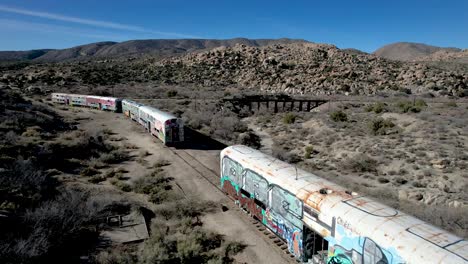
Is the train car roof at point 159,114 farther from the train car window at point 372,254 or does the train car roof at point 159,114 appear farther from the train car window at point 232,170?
the train car window at point 372,254

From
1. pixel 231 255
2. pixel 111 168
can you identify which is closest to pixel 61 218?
pixel 231 255

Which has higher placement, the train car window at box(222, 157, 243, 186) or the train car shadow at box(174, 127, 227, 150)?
the train car window at box(222, 157, 243, 186)

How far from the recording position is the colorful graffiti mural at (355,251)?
7.54m

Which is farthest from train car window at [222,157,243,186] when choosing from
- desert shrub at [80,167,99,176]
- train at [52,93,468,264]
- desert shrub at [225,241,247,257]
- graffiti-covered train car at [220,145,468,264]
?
desert shrub at [80,167,99,176]

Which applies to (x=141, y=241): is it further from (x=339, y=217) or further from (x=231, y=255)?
(x=339, y=217)

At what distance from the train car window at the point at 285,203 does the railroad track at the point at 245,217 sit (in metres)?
1.83

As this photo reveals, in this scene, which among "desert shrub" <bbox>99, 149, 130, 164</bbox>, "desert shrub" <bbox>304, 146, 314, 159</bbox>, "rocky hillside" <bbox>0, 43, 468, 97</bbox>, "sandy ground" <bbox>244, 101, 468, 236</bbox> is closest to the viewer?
"sandy ground" <bbox>244, 101, 468, 236</bbox>

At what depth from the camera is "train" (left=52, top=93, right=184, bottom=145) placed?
29.2 m

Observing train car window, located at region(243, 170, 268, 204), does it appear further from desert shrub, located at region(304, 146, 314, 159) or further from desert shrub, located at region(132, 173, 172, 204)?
desert shrub, located at region(304, 146, 314, 159)

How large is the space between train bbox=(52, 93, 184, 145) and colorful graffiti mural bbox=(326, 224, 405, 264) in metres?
22.1

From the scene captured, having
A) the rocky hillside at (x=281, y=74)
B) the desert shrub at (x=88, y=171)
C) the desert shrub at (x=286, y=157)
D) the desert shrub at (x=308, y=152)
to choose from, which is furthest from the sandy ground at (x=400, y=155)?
the rocky hillside at (x=281, y=74)

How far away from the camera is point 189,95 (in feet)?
226

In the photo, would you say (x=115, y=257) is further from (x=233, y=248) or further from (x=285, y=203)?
(x=285, y=203)

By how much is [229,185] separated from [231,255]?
5.19 metres
